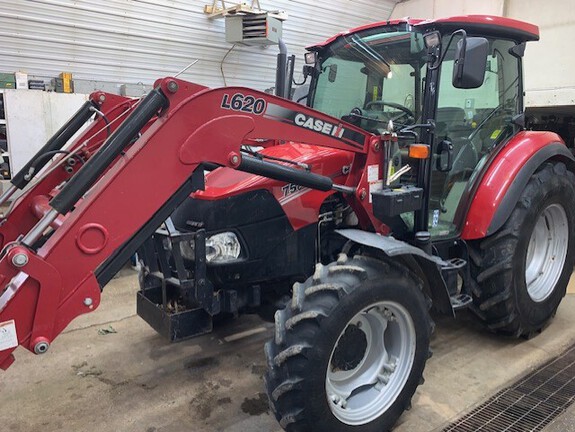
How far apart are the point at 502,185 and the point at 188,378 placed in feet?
7.88

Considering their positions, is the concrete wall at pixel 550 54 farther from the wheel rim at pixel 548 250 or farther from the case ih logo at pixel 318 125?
the case ih logo at pixel 318 125

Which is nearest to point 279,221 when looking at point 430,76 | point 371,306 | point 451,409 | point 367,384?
point 371,306

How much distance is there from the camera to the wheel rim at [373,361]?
2.48 m

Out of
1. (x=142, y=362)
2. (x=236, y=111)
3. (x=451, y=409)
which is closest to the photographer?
(x=236, y=111)

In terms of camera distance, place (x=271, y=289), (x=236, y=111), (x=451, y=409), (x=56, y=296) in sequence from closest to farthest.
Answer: (x=56, y=296) → (x=236, y=111) → (x=451, y=409) → (x=271, y=289)

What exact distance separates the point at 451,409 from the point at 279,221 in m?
1.46

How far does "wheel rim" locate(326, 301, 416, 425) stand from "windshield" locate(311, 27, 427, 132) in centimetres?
126

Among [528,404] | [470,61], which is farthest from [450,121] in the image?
[528,404]

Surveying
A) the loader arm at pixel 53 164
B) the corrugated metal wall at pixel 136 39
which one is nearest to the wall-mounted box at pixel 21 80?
the corrugated metal wall at pixel 136 39

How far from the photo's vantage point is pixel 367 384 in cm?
258

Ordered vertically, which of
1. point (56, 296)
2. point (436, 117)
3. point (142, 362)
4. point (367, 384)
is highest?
point (436, 117)

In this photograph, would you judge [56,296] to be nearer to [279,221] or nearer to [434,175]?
[279,221]

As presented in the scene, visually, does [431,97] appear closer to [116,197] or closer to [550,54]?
[116,197]

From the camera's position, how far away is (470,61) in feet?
8.32
